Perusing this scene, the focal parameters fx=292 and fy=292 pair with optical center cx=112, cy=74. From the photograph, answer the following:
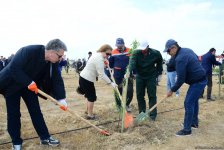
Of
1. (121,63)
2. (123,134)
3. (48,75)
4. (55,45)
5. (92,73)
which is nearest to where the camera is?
(55,45)

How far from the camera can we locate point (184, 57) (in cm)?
550

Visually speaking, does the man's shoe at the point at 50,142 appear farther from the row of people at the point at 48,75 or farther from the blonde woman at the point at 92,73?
the blonde woman at the point at 92,73

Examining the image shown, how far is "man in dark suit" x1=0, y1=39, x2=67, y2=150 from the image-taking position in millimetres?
4574

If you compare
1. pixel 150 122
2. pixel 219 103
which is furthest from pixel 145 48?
pixel 219 103

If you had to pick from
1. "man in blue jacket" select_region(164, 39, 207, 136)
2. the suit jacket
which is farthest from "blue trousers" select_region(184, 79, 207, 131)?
the suit jacket

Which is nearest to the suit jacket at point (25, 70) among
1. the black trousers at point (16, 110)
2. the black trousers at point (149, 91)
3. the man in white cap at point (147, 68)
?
the black trousers at point (16, 110)

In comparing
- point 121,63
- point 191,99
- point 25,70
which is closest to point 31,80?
point 25,70

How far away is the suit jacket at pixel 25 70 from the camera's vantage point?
4547mm

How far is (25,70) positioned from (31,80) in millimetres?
229

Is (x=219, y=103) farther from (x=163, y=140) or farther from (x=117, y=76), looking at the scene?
(x=163, y=140)

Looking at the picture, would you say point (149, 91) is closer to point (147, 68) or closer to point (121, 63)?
point (147, 68)

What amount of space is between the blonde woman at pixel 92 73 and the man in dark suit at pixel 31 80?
1.49 m

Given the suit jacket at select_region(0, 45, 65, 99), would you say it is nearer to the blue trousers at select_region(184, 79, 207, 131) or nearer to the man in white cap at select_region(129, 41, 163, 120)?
the man in white cap at select_region(129, 41, 163, 120)

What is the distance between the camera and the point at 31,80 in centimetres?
461
